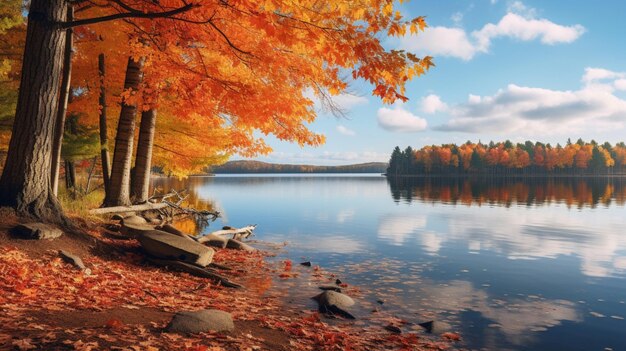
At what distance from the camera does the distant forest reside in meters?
179

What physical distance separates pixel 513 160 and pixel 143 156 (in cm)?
18223

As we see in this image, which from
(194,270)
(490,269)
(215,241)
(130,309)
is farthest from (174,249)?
(490,269)

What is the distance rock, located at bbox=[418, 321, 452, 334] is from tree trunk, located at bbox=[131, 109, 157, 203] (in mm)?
12941

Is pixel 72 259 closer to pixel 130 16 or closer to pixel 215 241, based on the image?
pixel 130 16

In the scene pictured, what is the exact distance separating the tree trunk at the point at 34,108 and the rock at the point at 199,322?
Result: 563 centimetres

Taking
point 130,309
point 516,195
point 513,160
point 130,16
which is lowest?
point 130,309

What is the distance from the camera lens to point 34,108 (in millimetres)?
9789

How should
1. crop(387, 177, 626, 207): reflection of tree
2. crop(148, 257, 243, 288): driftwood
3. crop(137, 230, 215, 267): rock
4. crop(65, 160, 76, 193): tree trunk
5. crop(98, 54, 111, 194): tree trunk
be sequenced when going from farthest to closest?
crop(387, 177, 626, 207): reflection of tree
crop(65, 160, 76, 193): tree trunk
crop(98, 54, 111, 194): tree trunk
crop(137, 230, 215, 267): rock
crop(148, 257, 243, 288): driftwood

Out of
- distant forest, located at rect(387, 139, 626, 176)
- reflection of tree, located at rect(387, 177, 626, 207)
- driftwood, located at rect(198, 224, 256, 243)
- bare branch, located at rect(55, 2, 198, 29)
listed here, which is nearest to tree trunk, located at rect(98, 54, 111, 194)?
driftwood, located at rect(198, 224, 256, 243)

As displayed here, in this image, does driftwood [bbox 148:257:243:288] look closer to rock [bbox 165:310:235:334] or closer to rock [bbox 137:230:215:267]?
rock [bbox 137:230:215:267]

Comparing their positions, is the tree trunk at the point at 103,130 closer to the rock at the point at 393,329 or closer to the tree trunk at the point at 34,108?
the tree trunk at the point at 34,108

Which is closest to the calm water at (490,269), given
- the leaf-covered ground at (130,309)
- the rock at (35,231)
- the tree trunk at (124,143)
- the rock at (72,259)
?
the leaf-covered ground at (130,309)

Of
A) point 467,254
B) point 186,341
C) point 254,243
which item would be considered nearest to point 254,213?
point 254,243

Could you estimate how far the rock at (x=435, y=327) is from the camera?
30.1 ft
